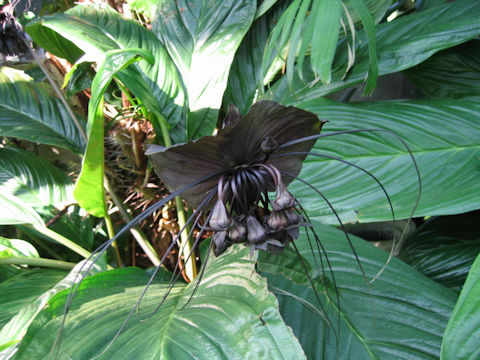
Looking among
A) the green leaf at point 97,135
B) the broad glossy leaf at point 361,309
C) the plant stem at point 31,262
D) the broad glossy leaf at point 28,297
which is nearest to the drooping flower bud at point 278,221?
the broad glossy leaf at point 361,309

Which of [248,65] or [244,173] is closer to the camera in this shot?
[244,173]

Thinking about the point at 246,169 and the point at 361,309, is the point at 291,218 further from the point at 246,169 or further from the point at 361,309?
the point at 361,309

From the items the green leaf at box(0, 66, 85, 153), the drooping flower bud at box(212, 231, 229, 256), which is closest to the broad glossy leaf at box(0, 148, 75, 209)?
the green leaf at box(0, 66, 85, 153)

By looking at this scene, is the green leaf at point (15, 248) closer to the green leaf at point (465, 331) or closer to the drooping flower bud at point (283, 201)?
the drooping flower bud at point (283, 201)

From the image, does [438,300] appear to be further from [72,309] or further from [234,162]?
[72,309]

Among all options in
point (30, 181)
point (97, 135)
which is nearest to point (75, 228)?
point (30, 181)

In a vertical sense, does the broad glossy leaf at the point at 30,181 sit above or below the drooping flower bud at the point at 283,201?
above
